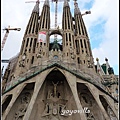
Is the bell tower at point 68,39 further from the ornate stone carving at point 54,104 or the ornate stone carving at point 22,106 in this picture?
the ornate stone carving at point 22,106

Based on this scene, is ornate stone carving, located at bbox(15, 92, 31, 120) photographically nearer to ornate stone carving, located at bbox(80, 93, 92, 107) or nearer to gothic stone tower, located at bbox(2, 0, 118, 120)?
gothic stone tower, located at bbox(2, 0, 118, 120)

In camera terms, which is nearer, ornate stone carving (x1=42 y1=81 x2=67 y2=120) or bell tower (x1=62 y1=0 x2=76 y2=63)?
ornate stone carving (x1=42 y1=81 x2=67 y2=120)

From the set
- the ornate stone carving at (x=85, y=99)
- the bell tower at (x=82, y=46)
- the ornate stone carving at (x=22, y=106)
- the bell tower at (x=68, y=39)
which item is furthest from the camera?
the bell tower at (x=82, y=46)

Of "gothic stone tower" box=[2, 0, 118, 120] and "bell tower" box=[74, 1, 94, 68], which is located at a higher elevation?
"bell tower" box=[74, 1, 94, 68]

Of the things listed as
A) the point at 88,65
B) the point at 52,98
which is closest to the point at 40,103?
the point at 52,98

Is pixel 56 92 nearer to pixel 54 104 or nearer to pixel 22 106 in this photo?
pixel 54 104

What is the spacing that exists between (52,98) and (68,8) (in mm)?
22535

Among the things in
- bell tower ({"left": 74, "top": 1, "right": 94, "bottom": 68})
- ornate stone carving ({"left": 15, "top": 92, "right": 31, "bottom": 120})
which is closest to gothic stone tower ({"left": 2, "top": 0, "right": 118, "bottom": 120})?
ornate stone carving ({"left": 15, "top": 92, "right": 31, "bottom": 120})

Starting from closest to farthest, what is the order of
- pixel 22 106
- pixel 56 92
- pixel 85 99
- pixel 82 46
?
pixel 22 106 → pixel 85 99 → pixel 56 92 → pixel 82 46

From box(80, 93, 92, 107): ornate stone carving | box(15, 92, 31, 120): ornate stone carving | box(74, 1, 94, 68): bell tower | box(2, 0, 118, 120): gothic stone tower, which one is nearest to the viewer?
box(2, 0, 118, 120): gothic stone tower

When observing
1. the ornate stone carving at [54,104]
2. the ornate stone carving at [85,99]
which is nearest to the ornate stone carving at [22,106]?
the ornate stone carving at [54,104]

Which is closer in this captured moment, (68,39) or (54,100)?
(54,100)

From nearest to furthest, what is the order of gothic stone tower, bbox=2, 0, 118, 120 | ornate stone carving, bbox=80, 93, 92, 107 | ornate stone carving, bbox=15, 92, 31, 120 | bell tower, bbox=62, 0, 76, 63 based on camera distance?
1. gothic stone tower, bbox=2, 0, 118, 120
2. ornate stone carving, bbox=15, 92, 31, 120
3. ornate stone carving, bbox=80, 93, 92, 107
4. bell tower, bbox=62, 0, 76, 63

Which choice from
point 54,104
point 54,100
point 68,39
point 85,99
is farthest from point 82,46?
point 54,104
